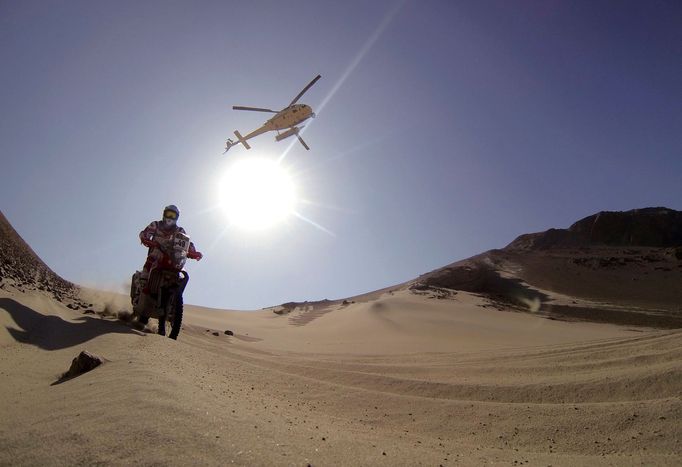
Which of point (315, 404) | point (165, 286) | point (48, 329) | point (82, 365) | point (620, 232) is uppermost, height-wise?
point (620, 232)

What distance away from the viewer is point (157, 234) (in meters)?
7.88

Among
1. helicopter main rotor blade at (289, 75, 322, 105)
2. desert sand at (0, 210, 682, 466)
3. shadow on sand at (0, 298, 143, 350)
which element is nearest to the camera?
desert sand at (0, 210, 682, 466)

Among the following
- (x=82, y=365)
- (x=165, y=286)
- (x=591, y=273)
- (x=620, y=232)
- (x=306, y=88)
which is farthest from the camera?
(x=620, y=232)

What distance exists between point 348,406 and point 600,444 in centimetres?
212

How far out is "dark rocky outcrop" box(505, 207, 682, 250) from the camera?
1686 inches

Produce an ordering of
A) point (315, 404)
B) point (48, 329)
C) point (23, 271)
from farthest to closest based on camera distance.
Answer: point (23, 271), point (48, 329), point (315, 404)

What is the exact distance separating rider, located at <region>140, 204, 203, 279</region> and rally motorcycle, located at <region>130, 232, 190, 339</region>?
80 mm

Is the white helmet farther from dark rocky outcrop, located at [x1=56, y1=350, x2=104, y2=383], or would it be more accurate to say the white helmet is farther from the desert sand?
dark rocky outcrop, located at [x1=56, y1=350, x2=104, y2=383]

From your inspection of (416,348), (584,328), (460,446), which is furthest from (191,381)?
(584,328)

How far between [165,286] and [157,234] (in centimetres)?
101

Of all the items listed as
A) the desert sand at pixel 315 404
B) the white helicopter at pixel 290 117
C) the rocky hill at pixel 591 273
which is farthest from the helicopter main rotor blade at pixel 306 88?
the desert sand at pixel 315 404

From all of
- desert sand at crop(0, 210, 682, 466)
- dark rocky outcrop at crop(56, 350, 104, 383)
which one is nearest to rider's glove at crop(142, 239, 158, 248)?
desert sand at crop(0, 210, 682, 466)

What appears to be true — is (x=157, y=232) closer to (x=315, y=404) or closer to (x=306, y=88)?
Answer: (x=315, y=404)

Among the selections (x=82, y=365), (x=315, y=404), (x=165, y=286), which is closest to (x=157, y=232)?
(x=165, y=286)
